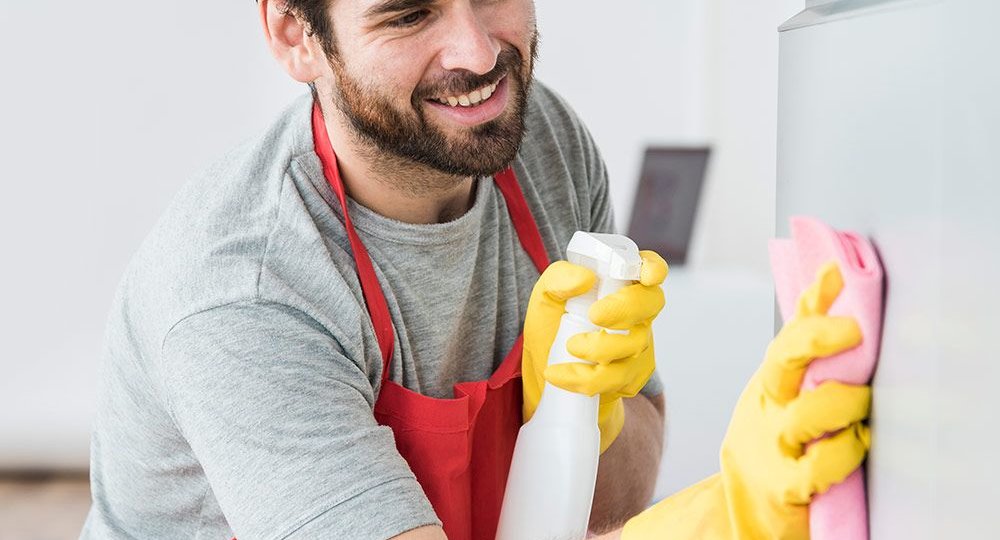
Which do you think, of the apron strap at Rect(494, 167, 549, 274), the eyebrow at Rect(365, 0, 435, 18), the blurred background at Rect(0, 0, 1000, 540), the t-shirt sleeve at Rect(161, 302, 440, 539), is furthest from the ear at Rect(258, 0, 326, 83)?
the blurred background at Rect(0, 0, 1000, 540)

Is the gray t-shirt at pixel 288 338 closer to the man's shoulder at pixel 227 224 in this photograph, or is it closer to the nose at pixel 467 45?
the man's shoulder at pixel 227 224

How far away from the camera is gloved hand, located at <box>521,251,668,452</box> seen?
43.9 inches

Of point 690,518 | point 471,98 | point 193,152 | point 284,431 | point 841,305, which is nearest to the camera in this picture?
point 841,305

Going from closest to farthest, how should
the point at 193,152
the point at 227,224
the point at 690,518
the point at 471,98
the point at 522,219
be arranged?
the point at 690,518, the point at 227,224, the point at 471,98, the point at 522,219, the point at 193,152

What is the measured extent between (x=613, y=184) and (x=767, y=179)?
0.37m

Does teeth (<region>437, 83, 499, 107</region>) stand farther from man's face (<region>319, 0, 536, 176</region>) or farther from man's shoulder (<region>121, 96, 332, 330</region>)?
man's shoulder (<region>121, 96, 332, 330</region>)

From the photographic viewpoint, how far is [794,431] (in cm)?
63

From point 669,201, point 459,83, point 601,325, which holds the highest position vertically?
point 459,83

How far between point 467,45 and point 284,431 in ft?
1.46

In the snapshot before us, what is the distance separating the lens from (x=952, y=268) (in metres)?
0.52

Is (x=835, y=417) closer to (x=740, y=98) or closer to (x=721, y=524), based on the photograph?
(x=721, y=524)

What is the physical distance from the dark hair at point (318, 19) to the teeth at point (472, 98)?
0.45 feet

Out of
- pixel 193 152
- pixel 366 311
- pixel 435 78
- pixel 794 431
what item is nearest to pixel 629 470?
pixel 366 311

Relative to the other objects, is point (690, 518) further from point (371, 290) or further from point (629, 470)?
point (629, 470)
